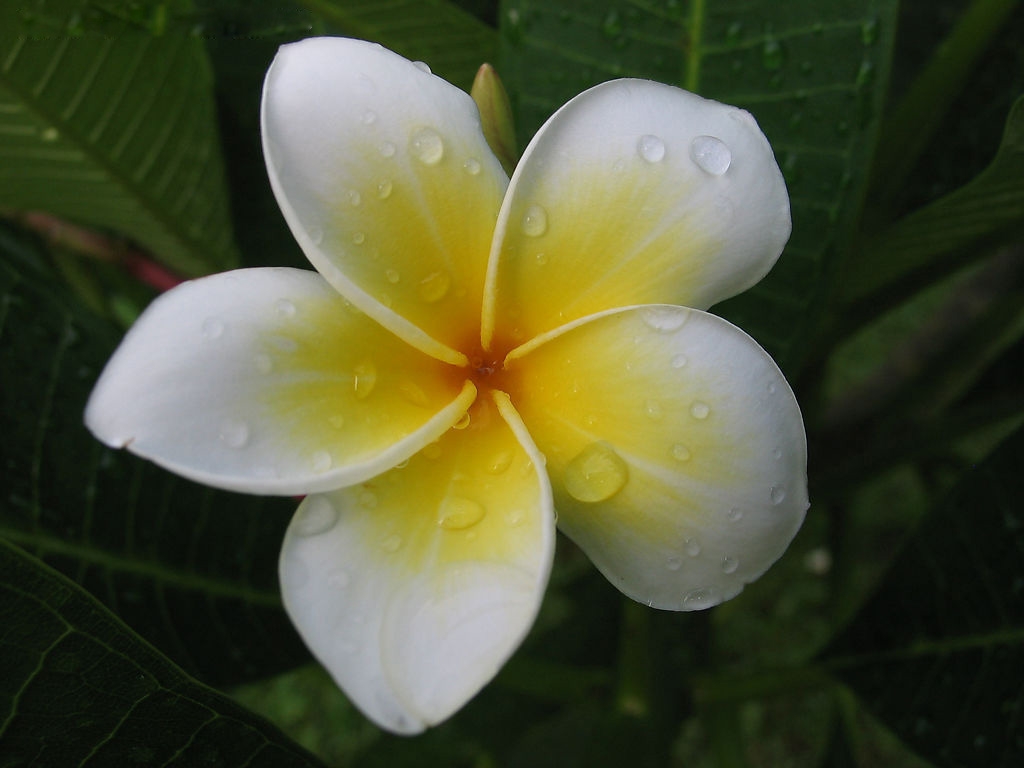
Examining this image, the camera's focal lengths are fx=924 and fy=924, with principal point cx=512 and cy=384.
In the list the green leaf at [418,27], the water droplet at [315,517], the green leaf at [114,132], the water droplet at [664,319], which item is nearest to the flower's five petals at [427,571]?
the water droplet at [315,517]

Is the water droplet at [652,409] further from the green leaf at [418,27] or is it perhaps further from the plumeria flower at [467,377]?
the green leaf at [418,27]

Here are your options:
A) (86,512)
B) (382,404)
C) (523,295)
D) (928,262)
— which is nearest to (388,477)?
(382,404)

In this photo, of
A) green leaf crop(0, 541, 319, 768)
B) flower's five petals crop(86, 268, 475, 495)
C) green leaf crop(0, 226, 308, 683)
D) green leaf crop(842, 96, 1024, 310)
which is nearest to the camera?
flower's five petals crop(86, 268, 475, 495)

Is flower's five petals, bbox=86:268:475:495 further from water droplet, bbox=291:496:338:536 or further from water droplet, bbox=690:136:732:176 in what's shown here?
water droplet, bbox=690:136:732:176

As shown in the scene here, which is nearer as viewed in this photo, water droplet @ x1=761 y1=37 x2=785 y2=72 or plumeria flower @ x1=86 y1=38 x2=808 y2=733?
plumeria flower @ x1=86 y1=38 x2=808 y2=733

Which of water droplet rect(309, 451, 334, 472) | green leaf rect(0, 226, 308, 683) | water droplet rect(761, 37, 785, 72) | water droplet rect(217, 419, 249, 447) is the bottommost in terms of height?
green leaf rect(0, 226, 308, 683)

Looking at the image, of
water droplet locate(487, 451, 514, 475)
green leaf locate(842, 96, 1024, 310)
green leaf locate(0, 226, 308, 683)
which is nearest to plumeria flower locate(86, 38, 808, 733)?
water droplet locate(487, 451, 514, 475)
